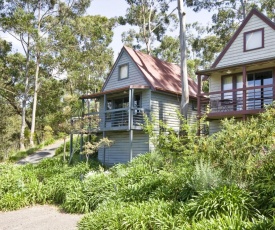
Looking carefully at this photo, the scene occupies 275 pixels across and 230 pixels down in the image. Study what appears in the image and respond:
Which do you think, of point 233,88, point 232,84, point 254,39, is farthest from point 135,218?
point 254,39

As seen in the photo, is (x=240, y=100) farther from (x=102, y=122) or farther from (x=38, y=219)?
(x=38, y=219)

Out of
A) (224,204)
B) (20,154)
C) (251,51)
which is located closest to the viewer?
(224,204)

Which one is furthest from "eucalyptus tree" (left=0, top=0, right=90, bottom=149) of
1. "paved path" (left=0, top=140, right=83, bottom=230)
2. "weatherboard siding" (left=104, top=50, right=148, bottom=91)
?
"paved path" (left=0, top=140, right=83, bottom=230)

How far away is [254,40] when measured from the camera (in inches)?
599

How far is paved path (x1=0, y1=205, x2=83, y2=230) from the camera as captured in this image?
7829 millimetres

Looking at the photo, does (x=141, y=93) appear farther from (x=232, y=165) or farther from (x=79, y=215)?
(x=232, y=165)

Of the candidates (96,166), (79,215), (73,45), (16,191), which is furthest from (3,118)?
(79,215)

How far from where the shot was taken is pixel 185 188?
7285mm

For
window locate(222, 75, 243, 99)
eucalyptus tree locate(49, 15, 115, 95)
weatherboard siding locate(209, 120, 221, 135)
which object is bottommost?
weatherboard siding locate(209, 120, 221, 135)

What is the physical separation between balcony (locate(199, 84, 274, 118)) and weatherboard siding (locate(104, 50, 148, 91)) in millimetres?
4806

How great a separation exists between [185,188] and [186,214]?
1432mm

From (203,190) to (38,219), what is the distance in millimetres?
5332

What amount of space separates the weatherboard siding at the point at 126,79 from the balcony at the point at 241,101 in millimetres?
4806

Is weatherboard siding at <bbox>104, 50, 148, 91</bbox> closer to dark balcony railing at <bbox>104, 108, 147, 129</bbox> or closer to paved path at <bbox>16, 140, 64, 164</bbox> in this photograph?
dark balcony railing at <bbox>104, 108, 147, 129</bbox>
